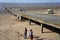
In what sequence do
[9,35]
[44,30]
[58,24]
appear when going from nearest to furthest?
[58,24] < [9,35] < [44,30]

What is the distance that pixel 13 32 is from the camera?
65.3 feet

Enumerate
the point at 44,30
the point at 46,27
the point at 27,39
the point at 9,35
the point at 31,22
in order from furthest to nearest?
the point at 31,22
the point at 46,27
the point at 44,30
the point at 9,35
the point at 27,39

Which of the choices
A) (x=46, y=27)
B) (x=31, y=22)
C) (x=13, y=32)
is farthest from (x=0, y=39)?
(x=31, y=22)

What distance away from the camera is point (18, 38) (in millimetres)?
17000

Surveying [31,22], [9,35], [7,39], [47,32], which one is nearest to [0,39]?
[7,39]

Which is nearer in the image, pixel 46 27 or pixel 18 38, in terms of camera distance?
pixel 18 38

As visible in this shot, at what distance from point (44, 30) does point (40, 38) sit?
3.52 m

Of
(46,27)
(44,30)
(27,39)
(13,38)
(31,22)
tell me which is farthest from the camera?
(31,22)

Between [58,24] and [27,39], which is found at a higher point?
[58,24]

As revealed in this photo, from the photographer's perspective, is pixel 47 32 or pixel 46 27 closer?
pixel 47 32

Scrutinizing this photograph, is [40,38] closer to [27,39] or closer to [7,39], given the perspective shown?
[27,39]

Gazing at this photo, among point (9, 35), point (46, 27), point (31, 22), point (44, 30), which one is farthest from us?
point (31, 22)

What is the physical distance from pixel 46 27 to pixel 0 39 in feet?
21.1

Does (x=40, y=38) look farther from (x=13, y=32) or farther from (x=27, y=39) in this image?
(x=13, y=32)
